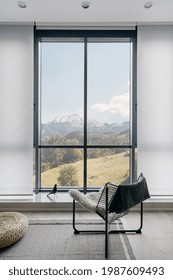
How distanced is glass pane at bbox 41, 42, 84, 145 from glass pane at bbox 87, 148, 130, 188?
371 mm

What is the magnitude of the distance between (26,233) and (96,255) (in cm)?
95

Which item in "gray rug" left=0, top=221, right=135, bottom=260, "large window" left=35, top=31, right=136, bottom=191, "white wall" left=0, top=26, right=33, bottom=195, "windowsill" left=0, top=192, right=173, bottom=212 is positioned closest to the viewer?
"gray rug" left=0, top=221, right=135, bottom=260

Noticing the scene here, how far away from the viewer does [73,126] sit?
4246mm

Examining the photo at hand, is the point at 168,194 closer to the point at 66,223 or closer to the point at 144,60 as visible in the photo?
the point at 66,223

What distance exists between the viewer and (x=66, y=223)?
3297mm

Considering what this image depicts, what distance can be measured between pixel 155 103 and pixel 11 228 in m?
2.67

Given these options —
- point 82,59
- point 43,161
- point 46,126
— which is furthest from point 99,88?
point 43,161

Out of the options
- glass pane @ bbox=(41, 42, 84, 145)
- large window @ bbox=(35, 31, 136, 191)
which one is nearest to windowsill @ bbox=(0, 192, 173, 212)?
large window @ bbox=(35, 31, 136, 191)

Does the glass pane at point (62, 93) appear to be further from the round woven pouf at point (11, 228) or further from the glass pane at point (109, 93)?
the round woven pouf at point (11, 228)

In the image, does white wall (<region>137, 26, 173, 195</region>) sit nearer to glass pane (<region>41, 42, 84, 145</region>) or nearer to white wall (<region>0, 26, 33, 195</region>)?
glass pane (<region>41, 42, 84, 145</region>)
